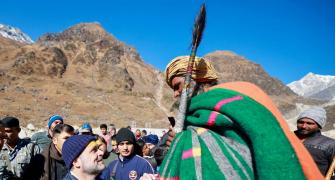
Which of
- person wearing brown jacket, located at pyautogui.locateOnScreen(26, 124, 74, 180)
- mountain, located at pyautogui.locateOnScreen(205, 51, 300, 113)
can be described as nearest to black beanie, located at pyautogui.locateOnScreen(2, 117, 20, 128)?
person wearing brown jacket, located at pyautogui.locateOnScreen(26, 124, 74, 180)

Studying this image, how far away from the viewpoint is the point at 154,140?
7715mm

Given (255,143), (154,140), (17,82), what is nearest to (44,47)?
(17,82)

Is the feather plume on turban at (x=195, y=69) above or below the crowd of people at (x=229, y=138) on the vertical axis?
above

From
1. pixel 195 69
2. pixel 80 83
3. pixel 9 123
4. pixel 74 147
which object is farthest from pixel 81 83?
pixel 195 69

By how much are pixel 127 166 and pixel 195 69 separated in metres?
3.46

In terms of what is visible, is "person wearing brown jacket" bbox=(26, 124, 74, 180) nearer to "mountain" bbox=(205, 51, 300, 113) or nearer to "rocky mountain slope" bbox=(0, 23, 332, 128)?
"rocky mountain slope" bbox=(0, 23, 332, 128)

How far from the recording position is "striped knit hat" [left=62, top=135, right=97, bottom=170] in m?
3.14

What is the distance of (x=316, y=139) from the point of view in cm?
433

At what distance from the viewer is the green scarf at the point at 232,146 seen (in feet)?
4.48

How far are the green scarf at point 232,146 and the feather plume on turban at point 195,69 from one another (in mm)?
332

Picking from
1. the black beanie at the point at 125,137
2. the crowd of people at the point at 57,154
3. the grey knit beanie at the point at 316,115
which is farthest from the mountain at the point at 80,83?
the grey knit beanie at the point at 316,115

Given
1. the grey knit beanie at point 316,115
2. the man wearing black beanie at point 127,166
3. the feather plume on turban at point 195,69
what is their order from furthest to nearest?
the man wearing black beanie at point 127,166 < the grey knit beanie at point 316,115 < the feather plume on turban at point 195,69

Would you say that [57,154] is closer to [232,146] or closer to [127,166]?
[127,166]

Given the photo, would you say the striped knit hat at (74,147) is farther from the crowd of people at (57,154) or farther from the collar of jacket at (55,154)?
the collar of jacket at (55,154)
